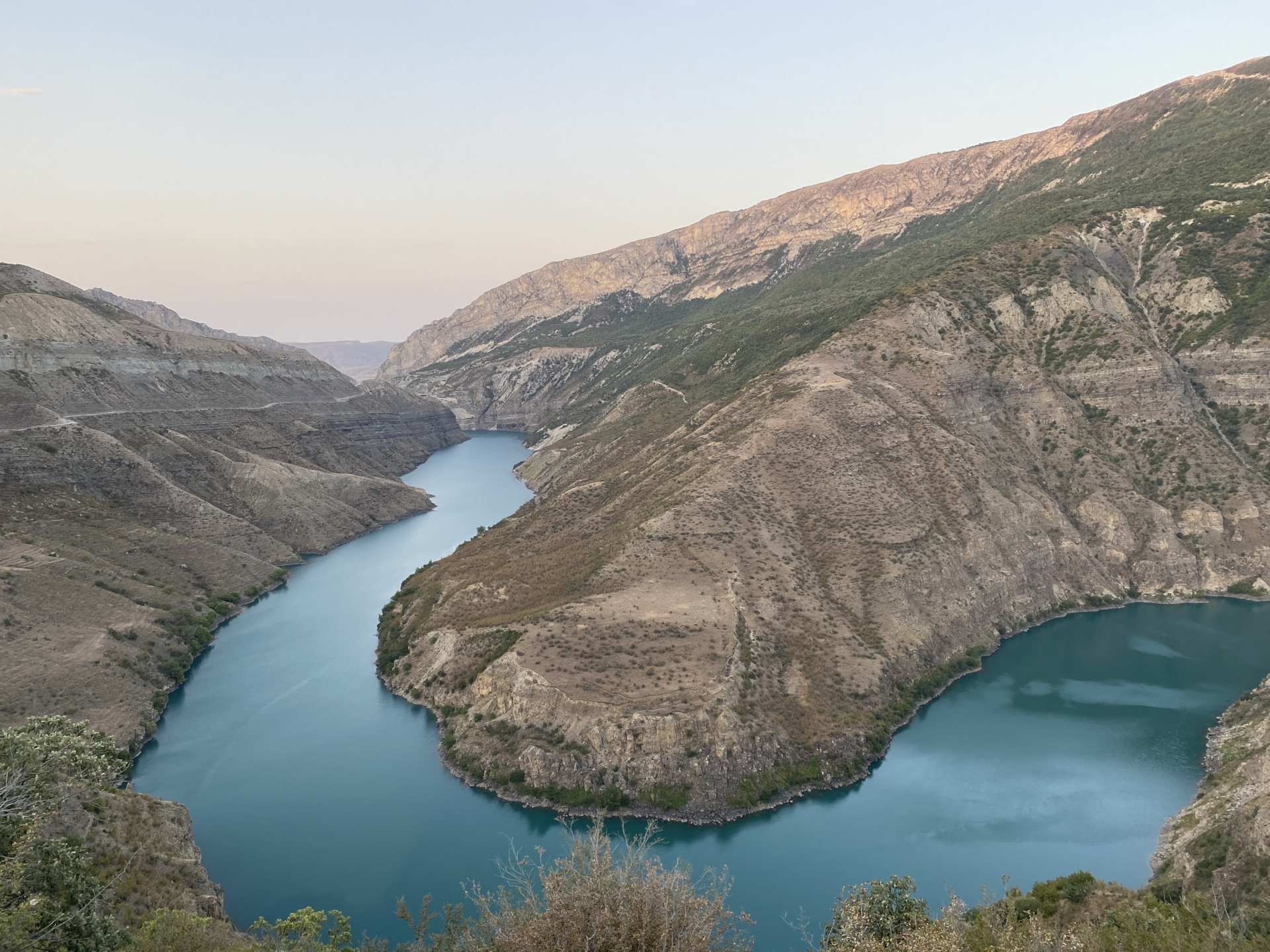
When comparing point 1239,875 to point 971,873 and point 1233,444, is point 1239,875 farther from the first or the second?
point 1233,444

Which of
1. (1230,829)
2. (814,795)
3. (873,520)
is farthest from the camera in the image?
(873,520)

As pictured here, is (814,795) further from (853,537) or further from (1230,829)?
→ (853,537)

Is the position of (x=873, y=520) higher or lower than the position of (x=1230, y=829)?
higher

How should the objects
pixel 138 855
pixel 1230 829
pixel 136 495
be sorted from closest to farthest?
pixel 138 855 → pixel 1230 829 → pixel 136 495

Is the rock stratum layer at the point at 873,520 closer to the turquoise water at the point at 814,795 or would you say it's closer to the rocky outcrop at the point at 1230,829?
the turquoise water at the point at 814,795

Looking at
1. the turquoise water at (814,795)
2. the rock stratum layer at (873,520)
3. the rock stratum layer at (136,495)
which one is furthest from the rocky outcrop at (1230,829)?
the rock stratum layer at (136,495)

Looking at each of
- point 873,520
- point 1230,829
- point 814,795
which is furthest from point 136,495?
point 1230,829

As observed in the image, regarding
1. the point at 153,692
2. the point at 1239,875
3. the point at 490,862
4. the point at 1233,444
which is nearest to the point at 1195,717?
the point at 1239,875
